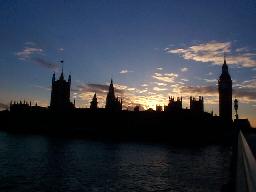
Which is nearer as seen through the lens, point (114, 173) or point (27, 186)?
point (27, 186)

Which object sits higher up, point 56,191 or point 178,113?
point 178,113

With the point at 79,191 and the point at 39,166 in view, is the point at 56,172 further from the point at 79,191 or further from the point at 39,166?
the point at 79,191

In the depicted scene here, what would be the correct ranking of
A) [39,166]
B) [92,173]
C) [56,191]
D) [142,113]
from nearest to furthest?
[56,191] < [92,173] < [39,166] < [142,113]

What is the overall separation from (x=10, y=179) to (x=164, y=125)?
512ft

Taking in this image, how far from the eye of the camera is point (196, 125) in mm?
178500

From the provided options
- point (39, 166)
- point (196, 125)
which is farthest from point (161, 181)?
point (196, 125)

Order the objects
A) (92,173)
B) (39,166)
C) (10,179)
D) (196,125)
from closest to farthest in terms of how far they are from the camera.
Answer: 1. (10,179)
2. (92,173)
3. (39,166)
4. (196,125)

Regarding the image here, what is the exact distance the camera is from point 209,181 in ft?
123

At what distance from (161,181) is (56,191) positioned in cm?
1341

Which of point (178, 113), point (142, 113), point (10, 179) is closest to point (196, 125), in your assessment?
point (178, 113)

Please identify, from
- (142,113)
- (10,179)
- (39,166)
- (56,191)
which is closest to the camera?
(56,191)

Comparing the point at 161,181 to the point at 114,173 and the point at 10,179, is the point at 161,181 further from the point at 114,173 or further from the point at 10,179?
the point at 10,179

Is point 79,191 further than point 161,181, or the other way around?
point 161,181

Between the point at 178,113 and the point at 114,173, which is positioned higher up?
the point at 178,113
